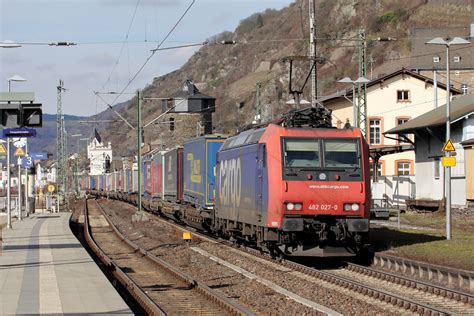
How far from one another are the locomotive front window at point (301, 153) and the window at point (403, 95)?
46.7 metres

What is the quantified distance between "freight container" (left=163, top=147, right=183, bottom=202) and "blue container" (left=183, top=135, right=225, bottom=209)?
3219 millimetres

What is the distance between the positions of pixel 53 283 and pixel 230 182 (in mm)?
9515

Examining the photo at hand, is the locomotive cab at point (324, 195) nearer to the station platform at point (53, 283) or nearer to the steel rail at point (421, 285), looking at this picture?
the steel rail at point (421, 285)

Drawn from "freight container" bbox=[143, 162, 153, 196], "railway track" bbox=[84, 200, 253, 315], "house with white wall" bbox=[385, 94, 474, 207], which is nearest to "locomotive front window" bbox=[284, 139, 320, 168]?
"railway track" bbox=[84, 200, 253, 315]

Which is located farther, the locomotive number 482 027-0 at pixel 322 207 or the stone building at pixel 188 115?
the stone building at pixel 188 115

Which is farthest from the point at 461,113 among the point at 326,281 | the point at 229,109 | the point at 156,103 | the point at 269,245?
the point at 156,103

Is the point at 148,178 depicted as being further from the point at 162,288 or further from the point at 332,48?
the point at 332,48

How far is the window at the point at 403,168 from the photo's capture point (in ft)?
201

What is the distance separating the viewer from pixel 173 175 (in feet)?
124

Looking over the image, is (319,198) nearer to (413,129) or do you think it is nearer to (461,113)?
(461,113)

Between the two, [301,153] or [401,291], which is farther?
[301,153]

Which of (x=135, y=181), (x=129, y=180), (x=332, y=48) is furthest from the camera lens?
(x=332, y=48)

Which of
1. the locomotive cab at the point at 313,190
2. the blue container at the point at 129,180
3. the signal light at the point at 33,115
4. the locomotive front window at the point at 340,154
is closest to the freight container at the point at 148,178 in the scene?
the blue container at the point at 129,180

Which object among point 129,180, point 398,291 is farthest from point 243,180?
point 129,180
